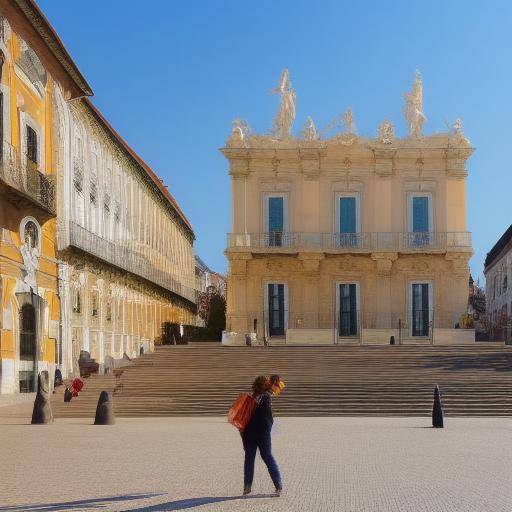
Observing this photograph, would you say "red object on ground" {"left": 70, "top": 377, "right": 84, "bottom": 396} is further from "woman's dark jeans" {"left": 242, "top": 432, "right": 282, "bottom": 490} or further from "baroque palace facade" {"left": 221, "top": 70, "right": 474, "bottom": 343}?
"woman's dark jeans" {"left": 242, "top": 432, "right": 282, "bottom": 490}

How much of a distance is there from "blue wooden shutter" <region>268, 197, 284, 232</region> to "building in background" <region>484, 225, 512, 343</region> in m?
12.9

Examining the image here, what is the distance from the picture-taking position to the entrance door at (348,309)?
4106 centimetres

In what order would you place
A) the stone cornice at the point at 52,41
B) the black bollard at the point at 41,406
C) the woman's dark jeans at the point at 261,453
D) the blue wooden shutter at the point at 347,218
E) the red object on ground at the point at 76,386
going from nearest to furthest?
the woman's dark jeans at the point at 261,453
the black bollard at the point at 41,406
the red object on ground at the point at 76,386
the stone cornice at the point at 52,41
the blue wooden shutter at the point at 347,218

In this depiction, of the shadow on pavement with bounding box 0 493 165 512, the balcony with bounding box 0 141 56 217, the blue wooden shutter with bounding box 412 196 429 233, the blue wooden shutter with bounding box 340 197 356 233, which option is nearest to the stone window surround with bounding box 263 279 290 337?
the blue wooden shutter with bounding box 340 197 356 233

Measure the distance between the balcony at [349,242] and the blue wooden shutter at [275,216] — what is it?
326 mm

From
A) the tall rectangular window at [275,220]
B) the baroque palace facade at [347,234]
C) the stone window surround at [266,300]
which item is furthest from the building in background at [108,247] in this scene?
the tall rectangular window at [275,220]

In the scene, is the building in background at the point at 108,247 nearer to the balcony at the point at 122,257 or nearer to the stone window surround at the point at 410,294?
the balcony at the point at 122,257

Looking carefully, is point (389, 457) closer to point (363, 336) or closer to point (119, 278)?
point (363, 336)

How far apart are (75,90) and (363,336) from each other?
1585 centimetres

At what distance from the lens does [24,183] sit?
91.6 ft

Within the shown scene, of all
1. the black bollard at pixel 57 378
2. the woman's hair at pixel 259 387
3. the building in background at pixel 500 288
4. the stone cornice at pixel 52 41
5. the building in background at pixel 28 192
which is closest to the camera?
A: the woman's hair at pixel 259 387

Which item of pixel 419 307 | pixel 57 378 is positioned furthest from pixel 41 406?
pixel 419 307

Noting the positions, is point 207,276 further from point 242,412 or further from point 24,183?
point 242,412

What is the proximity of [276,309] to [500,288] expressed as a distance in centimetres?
2556
